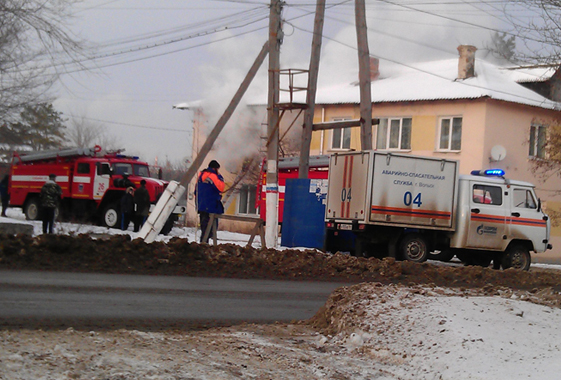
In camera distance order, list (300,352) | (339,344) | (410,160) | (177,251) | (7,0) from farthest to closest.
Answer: (410,160)
(7,0)
(177,251)
(339,344)
(300,352)

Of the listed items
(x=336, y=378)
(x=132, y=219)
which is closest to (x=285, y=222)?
(x=132, y=219)

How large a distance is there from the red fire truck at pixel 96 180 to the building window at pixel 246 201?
13561mm

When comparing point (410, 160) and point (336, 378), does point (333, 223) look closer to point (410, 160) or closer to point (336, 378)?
point (410, 160)

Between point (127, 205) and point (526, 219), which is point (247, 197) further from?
point (526, 219)

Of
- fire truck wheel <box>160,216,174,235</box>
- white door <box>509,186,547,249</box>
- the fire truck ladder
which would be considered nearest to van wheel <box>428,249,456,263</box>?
white door <box>509,186,547,249</box>

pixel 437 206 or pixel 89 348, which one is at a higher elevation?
pixel 437 206

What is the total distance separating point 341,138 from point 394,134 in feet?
→ 10.1

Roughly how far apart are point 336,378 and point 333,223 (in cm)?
1304

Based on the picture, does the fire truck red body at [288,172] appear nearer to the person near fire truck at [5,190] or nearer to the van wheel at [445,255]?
the van wheel at [445,255]

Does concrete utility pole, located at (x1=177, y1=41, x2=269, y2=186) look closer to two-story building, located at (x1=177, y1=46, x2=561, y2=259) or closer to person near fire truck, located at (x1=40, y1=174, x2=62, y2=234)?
person near fire truck, located at (x1=40, y1=174, x2=62, y2=234)

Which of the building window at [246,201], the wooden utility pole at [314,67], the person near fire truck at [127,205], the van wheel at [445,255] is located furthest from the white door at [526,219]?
the building window at [246,201]

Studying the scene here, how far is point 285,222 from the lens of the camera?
20.2m

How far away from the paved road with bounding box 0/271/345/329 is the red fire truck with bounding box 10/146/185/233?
14735mm

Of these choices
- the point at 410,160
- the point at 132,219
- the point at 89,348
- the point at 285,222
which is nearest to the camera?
the point at 89,348
